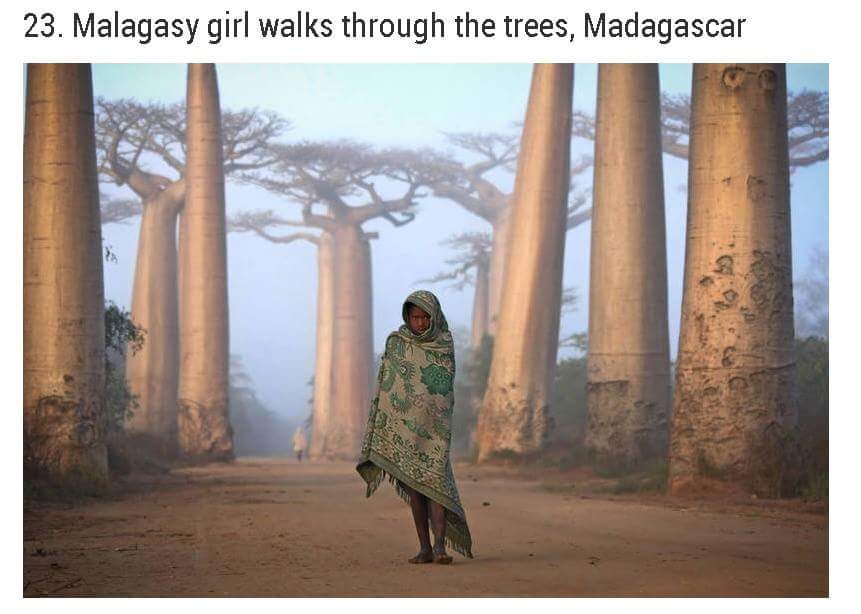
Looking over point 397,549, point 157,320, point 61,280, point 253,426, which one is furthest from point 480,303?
point 397,549

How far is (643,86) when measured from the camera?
19.6 meters

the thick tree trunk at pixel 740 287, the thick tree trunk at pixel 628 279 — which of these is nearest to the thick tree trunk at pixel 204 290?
the thick tree trunk at pixel 628 279

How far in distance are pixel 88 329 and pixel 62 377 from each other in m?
0.51

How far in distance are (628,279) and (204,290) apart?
9169mm

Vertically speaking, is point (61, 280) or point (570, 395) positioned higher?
point (61, 280)

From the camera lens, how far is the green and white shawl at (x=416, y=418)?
25.2 feet

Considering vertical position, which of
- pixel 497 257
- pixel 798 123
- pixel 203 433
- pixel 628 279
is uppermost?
pixel 798 123

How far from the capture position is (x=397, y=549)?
8.56 meters

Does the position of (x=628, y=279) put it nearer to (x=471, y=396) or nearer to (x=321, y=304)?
(x=471, y=396)

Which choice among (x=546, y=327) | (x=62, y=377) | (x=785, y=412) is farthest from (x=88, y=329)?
(x=546, y=327)

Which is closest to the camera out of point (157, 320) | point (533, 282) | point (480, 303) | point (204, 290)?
point (533, 282)

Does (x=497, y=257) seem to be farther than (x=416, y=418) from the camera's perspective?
Yes

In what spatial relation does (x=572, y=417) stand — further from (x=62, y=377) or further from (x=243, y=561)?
(x=243, y=561)

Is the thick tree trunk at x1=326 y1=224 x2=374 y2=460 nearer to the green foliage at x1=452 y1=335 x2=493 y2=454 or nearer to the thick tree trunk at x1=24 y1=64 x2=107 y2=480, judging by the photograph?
the green foliage at x1=452 y1=335 x2=493 y2=454
